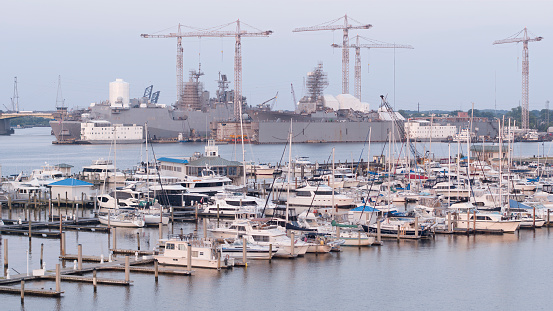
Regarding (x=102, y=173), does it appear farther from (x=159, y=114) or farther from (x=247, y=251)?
(x=159, y=114)

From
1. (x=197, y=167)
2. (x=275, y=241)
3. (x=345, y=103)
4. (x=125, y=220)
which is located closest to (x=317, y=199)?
(x=125, y=220)

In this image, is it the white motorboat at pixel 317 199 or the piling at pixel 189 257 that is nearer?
the piling at pixel 189 257

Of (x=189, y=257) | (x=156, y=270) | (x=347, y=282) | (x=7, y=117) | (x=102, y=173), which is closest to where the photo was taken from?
(x=156, y=270)

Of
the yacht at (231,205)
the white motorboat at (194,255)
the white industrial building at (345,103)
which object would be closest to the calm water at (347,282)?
the white motorboat at (194,255)

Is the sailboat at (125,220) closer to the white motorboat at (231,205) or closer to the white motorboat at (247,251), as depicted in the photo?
the white motorboat at (231,205)

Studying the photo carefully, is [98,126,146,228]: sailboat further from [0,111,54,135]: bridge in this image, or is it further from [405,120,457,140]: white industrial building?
[0,111,54,135]: bridge

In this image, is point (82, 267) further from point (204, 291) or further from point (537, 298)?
point (537, 298)
